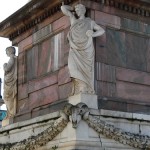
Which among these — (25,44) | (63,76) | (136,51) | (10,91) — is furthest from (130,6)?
(10,91)

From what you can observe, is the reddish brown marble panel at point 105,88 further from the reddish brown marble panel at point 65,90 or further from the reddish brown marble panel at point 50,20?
the reddish brown marble panel at point 50,20

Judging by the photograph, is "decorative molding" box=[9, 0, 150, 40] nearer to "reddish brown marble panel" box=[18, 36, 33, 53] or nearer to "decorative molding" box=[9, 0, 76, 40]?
→ "decorative molding" box=[9, 0, 76, 40]

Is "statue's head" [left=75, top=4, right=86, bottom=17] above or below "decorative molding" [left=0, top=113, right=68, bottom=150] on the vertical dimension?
above

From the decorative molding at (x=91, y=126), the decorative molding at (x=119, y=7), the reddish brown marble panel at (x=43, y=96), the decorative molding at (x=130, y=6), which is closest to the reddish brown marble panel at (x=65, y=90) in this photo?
the reddish brown marble panel at (x=43, y=96)

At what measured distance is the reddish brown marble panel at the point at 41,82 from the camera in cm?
1128

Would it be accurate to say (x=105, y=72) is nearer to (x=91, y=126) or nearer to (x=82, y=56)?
(x=82, y=56)

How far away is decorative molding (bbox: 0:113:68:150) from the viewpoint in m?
9.68

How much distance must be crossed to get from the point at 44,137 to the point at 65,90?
1199mm

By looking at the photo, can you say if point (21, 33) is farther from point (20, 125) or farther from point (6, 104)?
point (20, 125)

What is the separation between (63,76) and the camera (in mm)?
10883

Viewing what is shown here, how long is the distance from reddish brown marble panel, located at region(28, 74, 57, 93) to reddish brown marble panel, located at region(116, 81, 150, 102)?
151 centimetres

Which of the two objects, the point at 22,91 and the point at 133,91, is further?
the point at 22,91

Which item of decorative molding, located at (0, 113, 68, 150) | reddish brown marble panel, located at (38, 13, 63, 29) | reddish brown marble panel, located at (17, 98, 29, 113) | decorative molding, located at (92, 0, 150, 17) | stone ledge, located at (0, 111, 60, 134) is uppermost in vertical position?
decorative molding, located at (92, 0, 150, 17)

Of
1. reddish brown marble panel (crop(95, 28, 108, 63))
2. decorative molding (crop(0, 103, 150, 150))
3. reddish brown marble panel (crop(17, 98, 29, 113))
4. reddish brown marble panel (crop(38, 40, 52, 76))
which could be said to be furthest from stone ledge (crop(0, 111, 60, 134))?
reddish brown marble panel (crop(95, 28, 108, 63))
